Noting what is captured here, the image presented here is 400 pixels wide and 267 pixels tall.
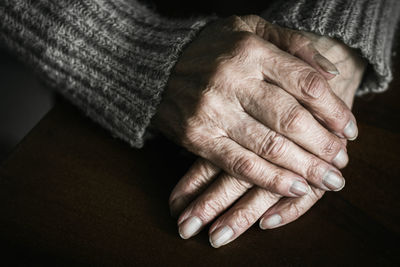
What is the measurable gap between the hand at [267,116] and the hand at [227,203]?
2 cm

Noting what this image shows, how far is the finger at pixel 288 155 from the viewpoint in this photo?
542mm

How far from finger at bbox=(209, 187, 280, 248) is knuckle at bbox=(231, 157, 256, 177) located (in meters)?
0.04

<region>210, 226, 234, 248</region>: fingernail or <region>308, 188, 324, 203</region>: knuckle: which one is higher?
<region>308, 188, 324, 203</region>: knuckle

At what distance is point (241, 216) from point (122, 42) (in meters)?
0.40

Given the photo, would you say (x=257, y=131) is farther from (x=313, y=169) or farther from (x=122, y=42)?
(x=122, y=42)

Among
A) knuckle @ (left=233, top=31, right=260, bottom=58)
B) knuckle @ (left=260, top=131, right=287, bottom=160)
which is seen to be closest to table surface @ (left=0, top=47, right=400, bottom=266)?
knuckle @ (left=260, top=131, right=287, bottom=160)

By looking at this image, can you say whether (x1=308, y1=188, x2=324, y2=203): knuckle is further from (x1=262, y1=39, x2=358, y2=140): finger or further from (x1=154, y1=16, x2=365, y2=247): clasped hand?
(x1=262, y1=39, x2=358, y2=140): finger

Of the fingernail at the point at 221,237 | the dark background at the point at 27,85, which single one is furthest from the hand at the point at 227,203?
the dark background at the point at 27,85

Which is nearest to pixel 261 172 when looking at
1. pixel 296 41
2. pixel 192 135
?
pixel 192 135

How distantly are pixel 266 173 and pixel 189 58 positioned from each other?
0.79 feet

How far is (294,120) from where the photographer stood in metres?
0.53

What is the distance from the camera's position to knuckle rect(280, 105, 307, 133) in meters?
0.53

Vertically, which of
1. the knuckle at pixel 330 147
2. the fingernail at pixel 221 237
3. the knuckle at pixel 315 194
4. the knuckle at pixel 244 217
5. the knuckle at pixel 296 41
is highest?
the knuckle at pixel 296 41

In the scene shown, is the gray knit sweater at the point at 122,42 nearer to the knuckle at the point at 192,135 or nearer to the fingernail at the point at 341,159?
the knuckle at the point at 192,135
